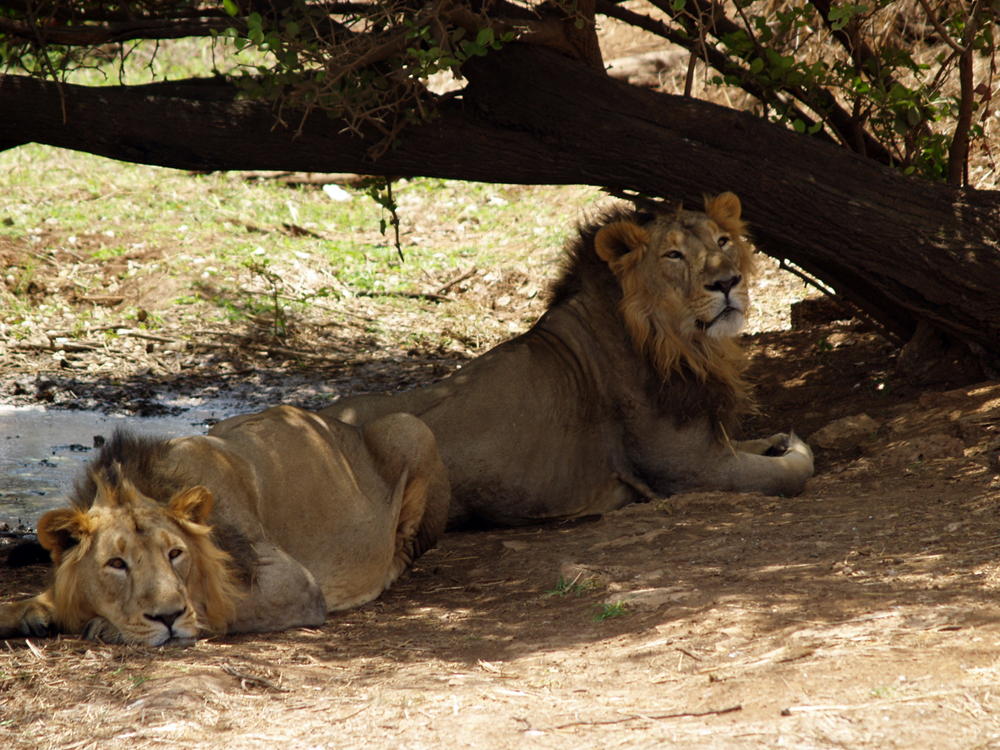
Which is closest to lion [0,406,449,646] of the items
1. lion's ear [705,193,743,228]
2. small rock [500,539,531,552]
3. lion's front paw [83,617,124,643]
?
lion's front paw [83,617,124,643]

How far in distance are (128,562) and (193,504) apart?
1.07 ft

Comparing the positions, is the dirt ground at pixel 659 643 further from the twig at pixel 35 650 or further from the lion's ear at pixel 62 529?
the lion's ear at pixel 62 529

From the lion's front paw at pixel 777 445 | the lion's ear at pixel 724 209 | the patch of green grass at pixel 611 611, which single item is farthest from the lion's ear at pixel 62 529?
the lion's front paw at pixel 777 445

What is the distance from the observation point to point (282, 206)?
14500 millimetres

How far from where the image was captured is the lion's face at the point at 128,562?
4352 millimetres

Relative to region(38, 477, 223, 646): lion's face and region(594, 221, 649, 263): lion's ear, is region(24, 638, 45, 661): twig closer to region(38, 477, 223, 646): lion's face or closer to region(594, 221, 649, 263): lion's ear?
region(38, 477, 223, 646): lion's face

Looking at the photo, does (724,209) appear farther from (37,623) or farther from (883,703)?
(37,623)

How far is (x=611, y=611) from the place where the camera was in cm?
481

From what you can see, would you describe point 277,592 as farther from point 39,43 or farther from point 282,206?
Result: point 282,206

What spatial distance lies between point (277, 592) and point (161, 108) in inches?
129

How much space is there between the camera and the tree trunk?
689 centimetres

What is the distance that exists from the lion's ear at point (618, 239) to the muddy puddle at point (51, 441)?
123 inches

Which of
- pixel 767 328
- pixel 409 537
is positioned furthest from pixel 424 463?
pixel 767 328

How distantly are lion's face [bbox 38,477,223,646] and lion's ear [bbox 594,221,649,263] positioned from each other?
315cm
